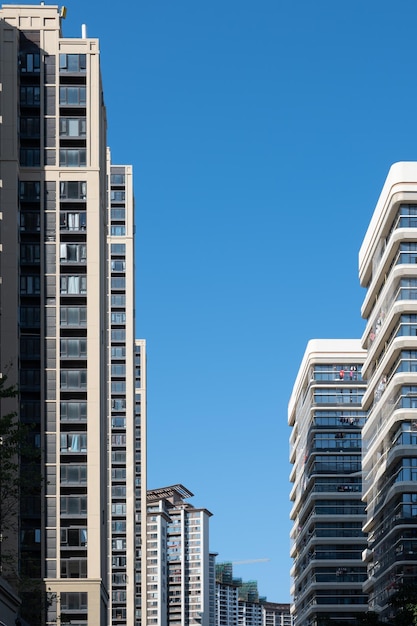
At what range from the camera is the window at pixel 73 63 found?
12044 cm

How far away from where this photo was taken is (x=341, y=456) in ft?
609

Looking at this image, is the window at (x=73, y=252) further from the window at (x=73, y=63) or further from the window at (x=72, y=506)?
the window at (x=72, y=506)

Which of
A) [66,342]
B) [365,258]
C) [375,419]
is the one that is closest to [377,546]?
[375,419]

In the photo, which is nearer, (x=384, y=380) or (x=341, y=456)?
(x=384, y=380)

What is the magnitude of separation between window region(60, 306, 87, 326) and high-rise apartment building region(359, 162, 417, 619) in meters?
26.3

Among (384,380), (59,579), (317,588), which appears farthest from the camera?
(317,588)

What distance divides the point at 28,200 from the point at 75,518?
26003 mm

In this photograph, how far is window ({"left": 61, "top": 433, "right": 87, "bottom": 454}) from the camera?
383 ft

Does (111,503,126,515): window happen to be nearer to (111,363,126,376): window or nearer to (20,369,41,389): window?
(111,363,126,376): window

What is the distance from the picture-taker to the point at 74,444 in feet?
383

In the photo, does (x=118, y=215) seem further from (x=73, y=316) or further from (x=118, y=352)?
(x=73, y=316)

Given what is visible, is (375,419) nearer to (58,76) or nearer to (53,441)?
(53,441)

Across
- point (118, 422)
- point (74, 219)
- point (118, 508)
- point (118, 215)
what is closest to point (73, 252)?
point (74, 219)

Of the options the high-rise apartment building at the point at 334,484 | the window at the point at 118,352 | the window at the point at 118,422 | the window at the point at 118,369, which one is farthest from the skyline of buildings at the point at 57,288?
the high-rise apartment building at the point at 334,484
